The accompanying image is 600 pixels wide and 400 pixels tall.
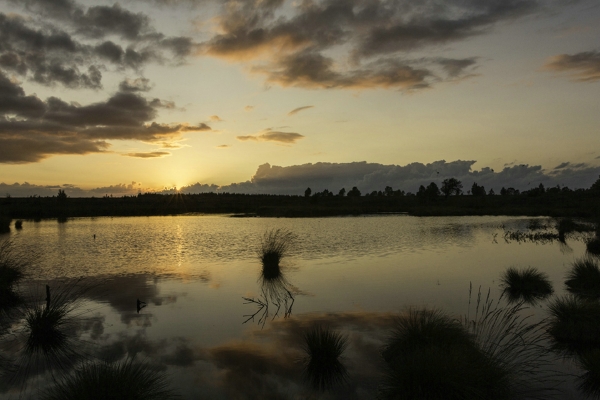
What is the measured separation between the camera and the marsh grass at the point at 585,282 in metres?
15.6

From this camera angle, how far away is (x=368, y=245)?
1278 inches

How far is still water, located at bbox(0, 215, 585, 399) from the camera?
30.9ft

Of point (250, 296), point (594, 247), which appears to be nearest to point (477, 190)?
point (594, 247)

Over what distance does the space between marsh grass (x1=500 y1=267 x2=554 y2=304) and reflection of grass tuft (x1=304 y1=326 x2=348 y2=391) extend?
9.04 meters

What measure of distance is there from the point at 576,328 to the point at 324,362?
6941 mm

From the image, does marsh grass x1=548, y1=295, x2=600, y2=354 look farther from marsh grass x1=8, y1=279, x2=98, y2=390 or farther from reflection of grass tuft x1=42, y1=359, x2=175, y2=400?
marsh grass x1=8, y1=279, x2=98, y2=390

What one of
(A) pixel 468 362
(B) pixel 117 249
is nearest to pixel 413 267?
(A) pixel 468 362

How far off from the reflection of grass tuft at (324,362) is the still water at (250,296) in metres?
0.33

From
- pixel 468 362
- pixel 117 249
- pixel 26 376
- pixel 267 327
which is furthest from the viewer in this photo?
pixel 117 249

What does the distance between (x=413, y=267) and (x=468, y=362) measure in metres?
15.5

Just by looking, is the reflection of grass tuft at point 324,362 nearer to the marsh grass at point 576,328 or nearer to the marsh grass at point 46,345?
the marsh grass at point 46,345

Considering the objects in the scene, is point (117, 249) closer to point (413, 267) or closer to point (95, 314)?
point (95, 314)

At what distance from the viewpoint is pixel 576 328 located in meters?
11.0

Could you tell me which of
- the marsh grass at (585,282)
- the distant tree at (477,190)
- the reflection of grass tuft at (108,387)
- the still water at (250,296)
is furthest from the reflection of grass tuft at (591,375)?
the distant tree at (477,190)
